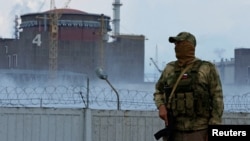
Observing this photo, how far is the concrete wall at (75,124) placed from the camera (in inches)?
401

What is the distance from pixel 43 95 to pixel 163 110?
5.59 m


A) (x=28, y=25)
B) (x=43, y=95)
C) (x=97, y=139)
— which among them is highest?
(x=28, y=25)

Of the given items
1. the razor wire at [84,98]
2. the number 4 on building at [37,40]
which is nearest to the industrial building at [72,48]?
the number 4 on building at [37,40]

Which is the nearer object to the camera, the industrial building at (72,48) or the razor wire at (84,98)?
the razor wire at (84,98)

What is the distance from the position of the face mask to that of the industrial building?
3604 inches

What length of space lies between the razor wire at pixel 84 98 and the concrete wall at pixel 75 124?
0.24 meters

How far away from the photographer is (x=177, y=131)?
550cm

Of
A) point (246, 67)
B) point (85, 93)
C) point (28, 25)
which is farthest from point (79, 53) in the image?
point (85, 93)

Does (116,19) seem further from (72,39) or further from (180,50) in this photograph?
(180,50)

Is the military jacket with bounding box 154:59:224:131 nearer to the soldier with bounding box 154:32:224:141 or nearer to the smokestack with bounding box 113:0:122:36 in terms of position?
the soldier with bounding box 154:32:224:141

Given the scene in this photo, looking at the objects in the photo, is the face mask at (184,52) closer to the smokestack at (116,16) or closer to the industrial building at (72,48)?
the industrial building at (72,48)

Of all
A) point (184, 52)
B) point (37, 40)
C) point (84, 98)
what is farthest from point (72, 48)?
point (184, 52)

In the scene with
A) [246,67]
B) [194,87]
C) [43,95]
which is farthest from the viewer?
[246,67]

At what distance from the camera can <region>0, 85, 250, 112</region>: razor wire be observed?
10500 millimetres
